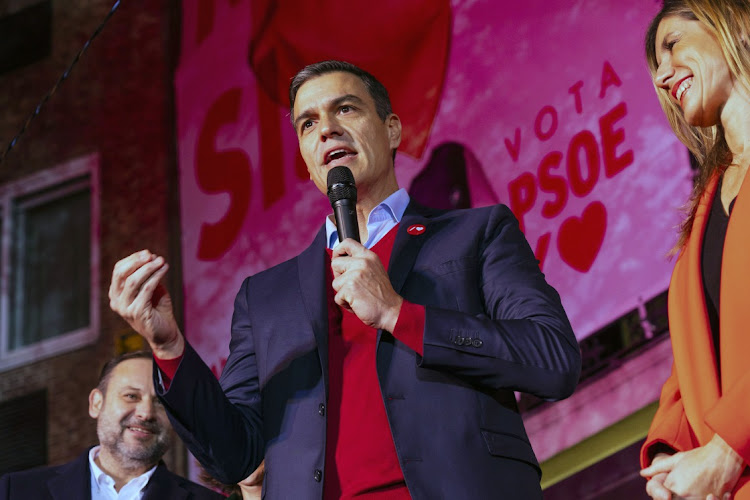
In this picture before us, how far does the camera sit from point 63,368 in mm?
6125

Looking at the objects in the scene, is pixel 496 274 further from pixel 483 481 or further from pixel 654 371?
pixel 654 371

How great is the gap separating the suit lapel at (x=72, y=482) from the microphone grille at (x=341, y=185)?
1.89 meters

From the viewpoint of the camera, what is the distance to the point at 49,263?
6309 millimetres

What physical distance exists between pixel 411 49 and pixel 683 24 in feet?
8.85

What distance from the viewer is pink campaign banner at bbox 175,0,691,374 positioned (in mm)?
3645

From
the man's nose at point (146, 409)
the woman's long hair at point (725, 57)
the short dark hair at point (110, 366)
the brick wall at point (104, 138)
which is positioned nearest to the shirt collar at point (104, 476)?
the man's nose at point (146, 409)

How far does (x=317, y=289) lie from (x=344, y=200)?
0.61ft

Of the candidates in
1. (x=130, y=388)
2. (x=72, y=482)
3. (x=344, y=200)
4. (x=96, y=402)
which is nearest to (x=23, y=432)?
(x=96, y=402)

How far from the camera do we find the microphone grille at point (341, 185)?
1919 millimetres

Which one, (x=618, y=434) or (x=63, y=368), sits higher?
(x=63, y=368)

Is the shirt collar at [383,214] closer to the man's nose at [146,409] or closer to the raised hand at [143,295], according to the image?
the raised hand at [143,295]

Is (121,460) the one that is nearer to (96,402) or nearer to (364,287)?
(96,402)

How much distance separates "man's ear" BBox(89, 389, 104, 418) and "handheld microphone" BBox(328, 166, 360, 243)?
7.14 ft

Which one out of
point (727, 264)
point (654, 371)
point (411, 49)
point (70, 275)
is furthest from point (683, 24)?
point (70, 275)
